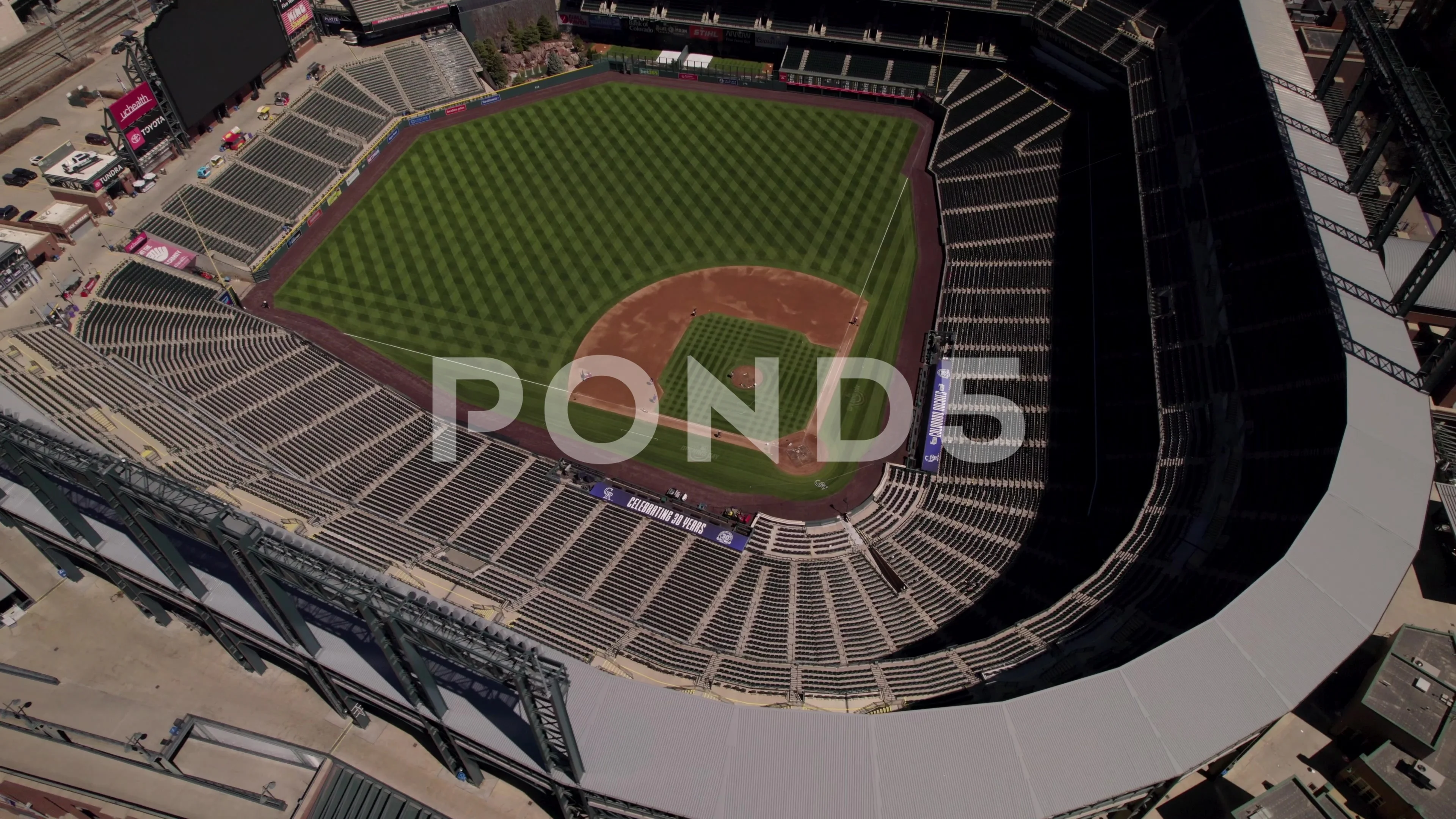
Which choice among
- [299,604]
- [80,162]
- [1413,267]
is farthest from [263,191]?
[1413,267]

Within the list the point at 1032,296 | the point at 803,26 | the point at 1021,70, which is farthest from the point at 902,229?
the point at 803,26

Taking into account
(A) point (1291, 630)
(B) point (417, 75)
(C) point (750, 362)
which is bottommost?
(A) point (1291, 630)

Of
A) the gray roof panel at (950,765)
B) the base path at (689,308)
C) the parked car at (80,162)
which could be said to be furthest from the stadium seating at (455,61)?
the gray roof panel at (950,765)

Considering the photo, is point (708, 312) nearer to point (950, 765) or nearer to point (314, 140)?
point (314, 140)

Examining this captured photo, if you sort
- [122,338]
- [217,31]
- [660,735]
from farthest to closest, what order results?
[217,31] → [122,338] → [660,735]

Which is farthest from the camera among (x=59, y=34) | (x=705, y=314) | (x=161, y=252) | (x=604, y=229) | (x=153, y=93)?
(x=59, y=34)

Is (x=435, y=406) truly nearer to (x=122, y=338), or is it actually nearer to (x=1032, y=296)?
(x=122, y=338)
